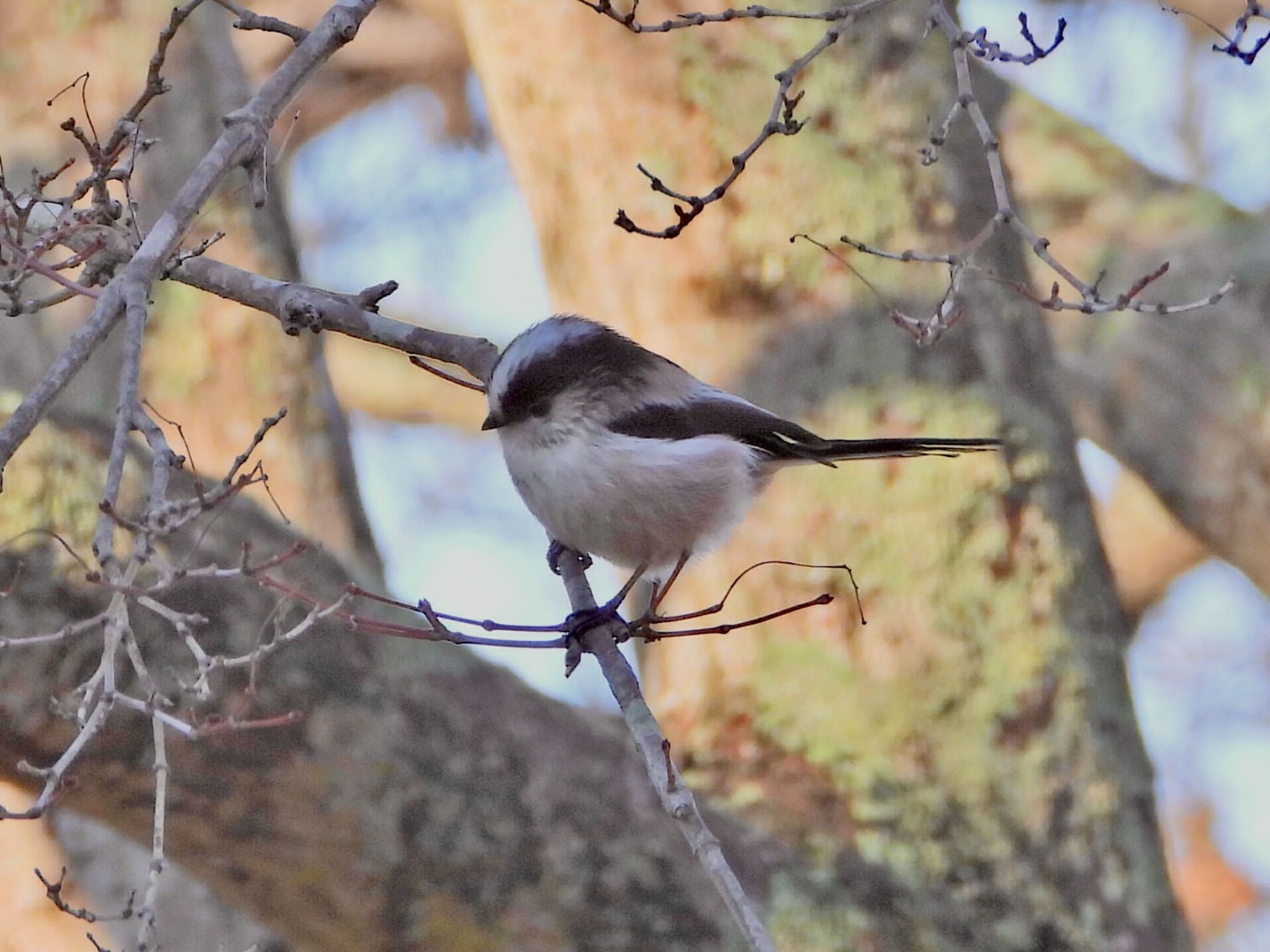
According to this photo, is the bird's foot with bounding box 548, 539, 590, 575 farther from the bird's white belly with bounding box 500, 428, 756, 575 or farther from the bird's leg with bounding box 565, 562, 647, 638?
the bird's leg with bounding box 565, 562, 647, 638

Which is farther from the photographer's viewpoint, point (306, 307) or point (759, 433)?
point (759, 433)

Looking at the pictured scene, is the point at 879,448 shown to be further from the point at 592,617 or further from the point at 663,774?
the point at 663,774

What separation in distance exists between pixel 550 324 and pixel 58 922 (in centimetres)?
259

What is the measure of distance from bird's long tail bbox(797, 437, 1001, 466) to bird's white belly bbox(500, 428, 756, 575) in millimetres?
171

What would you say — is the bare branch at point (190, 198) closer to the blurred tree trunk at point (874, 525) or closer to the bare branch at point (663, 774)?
the bare branch at point (663, 774)

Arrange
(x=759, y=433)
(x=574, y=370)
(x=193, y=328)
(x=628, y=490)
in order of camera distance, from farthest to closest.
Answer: (x=193, y=328) → (x=759, y=433) → (x=574, y=370) → (x=628, y=490)

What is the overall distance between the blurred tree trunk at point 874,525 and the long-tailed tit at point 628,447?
2.68 ft

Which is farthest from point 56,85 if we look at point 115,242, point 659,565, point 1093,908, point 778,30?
point 1093,908

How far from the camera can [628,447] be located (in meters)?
2.54

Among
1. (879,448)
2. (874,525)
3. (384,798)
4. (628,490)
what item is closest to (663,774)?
(628,490)

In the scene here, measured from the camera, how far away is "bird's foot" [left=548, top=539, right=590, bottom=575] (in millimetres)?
2637

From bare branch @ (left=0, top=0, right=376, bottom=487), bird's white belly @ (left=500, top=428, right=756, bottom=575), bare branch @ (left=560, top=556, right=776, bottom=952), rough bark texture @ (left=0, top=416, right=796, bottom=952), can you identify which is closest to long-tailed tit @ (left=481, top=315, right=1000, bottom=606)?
bird's white belly @ (left=500, top=428, right=756, bottom=575)

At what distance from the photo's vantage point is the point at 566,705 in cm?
328

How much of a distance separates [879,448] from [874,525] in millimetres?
977
